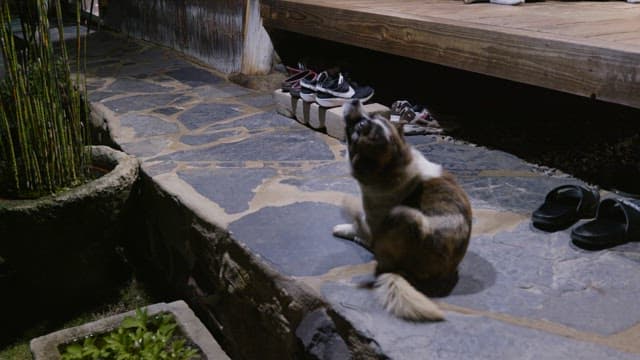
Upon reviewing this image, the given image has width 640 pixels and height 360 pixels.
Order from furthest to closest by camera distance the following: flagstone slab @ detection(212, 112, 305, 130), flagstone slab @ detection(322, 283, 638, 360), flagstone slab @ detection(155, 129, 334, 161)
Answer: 1. flagstone slab @ detection(212, 112, 305, 130)
2. flagstone slab @ detection(155, 129, 334, 161)
3. flagstone slab @ detection(322, 283, 638, 360)

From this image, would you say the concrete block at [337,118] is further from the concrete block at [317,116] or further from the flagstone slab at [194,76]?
the flagstone slab at [194,76]

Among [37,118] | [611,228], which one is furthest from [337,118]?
[611,228]

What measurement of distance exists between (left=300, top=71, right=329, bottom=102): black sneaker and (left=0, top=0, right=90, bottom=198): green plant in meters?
1.78

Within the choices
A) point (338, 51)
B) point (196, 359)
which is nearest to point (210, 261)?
point (196, 359)

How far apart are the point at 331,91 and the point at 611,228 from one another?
94.7 inches

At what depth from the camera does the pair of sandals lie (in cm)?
286

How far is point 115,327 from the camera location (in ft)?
9.92

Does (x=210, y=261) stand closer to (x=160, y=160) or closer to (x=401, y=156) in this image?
(x=160, y=160)

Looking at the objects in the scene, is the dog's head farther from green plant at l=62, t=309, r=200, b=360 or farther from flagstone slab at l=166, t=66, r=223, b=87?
flagstone slab at l=166, t=66, r=223, b=87

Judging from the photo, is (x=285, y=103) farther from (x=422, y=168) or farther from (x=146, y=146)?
(x=422, y=168)

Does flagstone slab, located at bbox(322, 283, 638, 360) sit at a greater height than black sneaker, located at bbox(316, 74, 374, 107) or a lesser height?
lesser

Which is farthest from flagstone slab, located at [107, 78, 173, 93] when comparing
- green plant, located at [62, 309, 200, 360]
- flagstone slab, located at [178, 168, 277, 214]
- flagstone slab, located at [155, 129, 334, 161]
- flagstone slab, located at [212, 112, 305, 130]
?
green plant, located at [62, 309, 200, 360]

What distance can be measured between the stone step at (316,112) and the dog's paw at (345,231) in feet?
4.85

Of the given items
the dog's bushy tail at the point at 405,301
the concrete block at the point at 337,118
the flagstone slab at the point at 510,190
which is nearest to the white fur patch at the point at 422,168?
the dog's bushy tail at the point at 405,301
